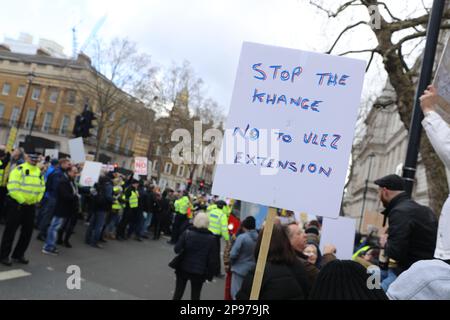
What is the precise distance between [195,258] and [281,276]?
3092 millimetres

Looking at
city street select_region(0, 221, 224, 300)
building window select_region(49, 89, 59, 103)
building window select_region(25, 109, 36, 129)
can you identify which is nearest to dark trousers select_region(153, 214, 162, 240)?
city street select_region(0, 221, 224, 300)

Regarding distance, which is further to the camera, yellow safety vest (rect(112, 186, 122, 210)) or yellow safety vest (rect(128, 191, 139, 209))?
yellow safety vest (rect(128, 191, 139, 209))

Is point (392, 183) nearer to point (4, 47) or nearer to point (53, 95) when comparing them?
point (53, 95)

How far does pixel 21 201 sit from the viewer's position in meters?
7.79

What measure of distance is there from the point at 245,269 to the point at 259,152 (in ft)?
13.8

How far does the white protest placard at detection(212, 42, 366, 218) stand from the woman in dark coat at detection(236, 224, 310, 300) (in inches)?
40.3

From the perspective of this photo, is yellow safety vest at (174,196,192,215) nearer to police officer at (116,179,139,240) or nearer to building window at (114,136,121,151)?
police officer at (116,179,139,240)

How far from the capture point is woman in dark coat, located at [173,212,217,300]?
660 cm

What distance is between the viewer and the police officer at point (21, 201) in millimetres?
7742

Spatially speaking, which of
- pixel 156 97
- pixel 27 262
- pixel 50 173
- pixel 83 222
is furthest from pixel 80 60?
pixel 27 262

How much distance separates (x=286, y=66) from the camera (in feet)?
9.73

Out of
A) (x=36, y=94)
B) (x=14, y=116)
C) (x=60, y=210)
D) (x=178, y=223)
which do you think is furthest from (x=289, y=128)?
(x=14, y=116)
